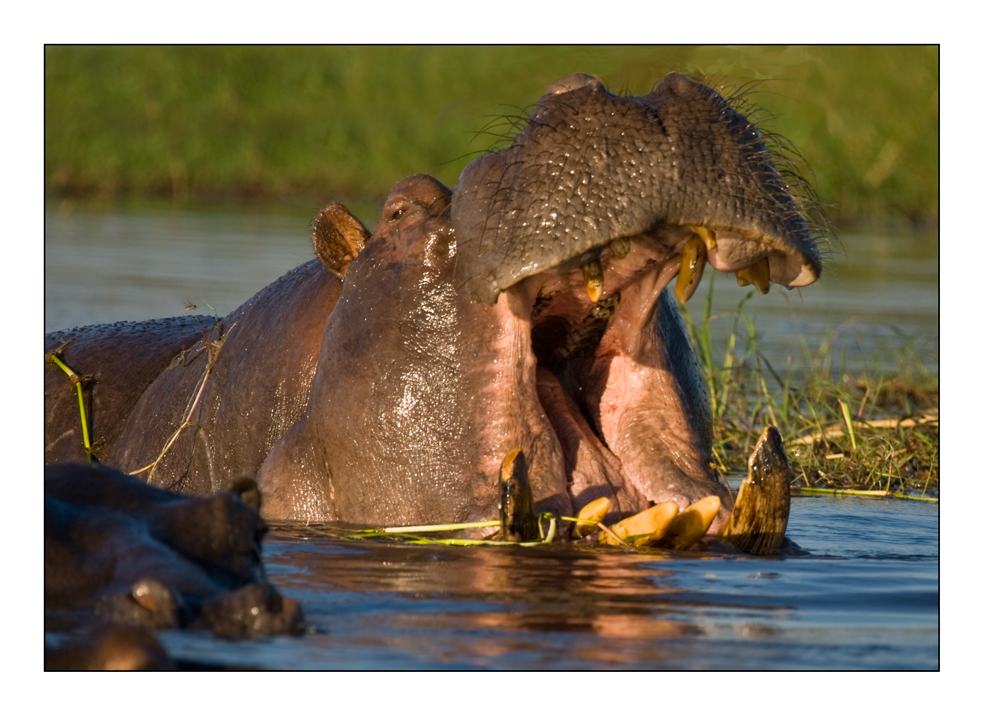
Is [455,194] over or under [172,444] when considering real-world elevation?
over

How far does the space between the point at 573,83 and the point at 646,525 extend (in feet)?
3.66

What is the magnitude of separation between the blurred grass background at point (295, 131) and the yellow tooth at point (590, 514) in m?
12.1

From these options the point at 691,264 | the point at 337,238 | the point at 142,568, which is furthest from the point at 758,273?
the point at 142,568

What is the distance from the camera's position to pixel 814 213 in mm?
3979

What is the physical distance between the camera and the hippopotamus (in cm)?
272

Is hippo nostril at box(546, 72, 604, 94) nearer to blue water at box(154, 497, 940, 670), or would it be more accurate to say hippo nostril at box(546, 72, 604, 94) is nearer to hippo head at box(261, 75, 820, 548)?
hippo head at box(261, 75, 820, 548)

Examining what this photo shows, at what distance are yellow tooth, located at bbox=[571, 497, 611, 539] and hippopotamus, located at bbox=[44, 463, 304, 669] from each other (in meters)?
0.95

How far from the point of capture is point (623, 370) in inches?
162

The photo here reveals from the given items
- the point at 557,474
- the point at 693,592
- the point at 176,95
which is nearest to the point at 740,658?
the point at 693,592

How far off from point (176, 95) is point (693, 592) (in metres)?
16.7

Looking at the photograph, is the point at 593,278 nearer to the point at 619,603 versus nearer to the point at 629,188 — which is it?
the point at 629,188

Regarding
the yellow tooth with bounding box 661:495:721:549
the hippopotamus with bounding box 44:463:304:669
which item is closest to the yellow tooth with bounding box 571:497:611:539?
the yellow tooth with bounding box 661:495:721:549

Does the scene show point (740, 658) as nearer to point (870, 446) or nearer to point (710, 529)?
point (710, 529)

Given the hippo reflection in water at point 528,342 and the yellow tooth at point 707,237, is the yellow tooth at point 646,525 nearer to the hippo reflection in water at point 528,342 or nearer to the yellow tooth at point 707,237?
the hippo reflection in water at point 528,342
